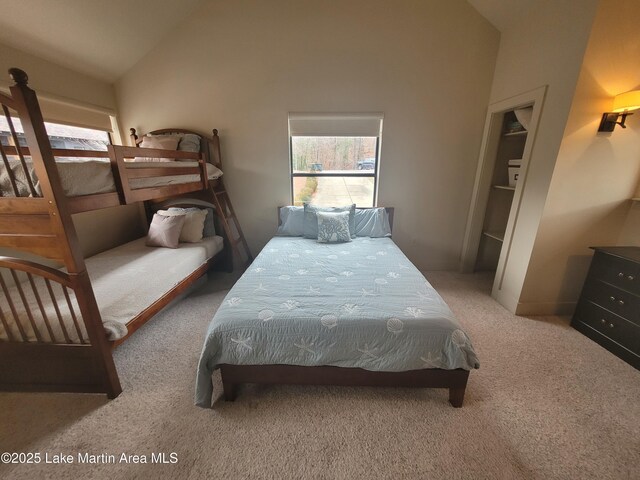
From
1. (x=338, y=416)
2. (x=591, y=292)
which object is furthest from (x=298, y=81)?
(x=591, y=292)

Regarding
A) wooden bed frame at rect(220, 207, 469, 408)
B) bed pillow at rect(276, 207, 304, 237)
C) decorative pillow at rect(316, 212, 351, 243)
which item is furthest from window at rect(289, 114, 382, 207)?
wooden bed frame at rect(220, 207, 469, 408)

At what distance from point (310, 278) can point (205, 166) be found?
1.77 metres

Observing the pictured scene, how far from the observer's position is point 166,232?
2.61 metres

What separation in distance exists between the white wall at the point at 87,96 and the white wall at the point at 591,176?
4.37 m

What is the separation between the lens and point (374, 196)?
3.18 m

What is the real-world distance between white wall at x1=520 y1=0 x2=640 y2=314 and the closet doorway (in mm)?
274

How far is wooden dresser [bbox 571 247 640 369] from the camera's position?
5.72 ft

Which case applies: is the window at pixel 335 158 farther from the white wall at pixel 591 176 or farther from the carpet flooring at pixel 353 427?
the carpet flooring at pixel 353 427

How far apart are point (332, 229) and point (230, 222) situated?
4.73ft

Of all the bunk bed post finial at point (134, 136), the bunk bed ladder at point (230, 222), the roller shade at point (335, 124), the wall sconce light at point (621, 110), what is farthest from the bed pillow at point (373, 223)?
the bunk bed post finial at point (134, 136)

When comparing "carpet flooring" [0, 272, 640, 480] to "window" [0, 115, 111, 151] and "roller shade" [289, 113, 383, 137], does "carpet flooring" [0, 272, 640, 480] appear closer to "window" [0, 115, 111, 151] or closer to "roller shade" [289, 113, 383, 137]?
"window" [0, 115, 111, 151]

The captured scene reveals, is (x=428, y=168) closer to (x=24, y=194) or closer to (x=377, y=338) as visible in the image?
(x=377, y=338)

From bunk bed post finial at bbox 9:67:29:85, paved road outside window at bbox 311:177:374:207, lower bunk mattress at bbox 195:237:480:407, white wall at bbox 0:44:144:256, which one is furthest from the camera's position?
paved road outside window at bbox 311:177:374:207

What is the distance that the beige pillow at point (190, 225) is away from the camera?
276cm
